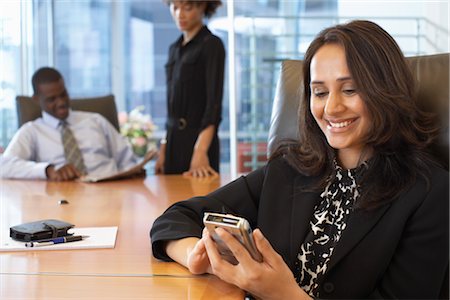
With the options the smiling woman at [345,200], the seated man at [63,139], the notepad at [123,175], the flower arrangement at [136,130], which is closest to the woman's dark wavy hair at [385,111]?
the smiling woman at [345,200]

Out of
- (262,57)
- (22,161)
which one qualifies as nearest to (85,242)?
(22,161)

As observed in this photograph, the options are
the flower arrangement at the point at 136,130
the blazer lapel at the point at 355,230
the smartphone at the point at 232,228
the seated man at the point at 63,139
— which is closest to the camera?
the smartphone at the point at 232,228

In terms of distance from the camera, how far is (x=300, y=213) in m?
1.42

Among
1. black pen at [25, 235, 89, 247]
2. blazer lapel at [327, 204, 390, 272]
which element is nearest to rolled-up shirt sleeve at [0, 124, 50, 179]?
black pen at [25, 235, 89, 247]

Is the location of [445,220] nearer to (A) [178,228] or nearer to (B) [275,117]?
(A) [178,228]

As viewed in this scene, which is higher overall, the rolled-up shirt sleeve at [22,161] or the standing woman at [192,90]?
the standing woman at [192,90]

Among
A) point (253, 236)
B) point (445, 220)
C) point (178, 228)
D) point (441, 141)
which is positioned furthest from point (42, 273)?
point (441, 141)

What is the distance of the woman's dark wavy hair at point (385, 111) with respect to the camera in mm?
1334

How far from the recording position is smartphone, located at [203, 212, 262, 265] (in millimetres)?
1022

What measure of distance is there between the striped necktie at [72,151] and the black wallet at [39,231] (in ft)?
4.64

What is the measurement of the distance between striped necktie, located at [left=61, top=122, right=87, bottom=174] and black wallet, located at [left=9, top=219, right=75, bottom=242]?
4.64 feet

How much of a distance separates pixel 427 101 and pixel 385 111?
199 millimetres

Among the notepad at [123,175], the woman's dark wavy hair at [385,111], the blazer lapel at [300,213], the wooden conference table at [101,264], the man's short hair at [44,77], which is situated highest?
the man's short hair at [44,77]

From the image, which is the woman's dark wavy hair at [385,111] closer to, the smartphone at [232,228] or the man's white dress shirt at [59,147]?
the smartphone at [232,228]
